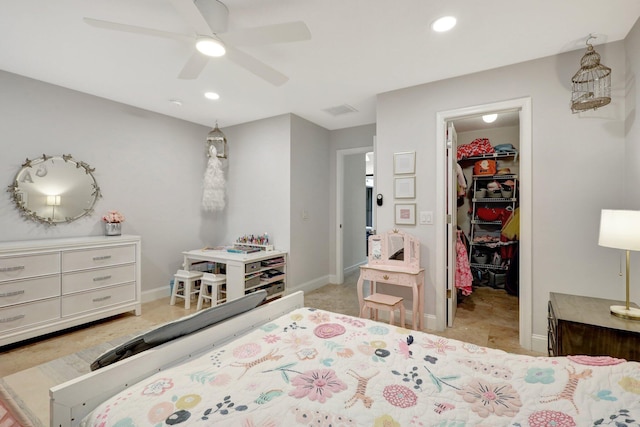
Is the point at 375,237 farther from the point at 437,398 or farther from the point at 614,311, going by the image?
the point at 437,398

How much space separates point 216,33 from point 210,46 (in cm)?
11

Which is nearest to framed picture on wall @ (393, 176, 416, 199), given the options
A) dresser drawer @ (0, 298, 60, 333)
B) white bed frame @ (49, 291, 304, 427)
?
white bed frame @ (49, 291, 304, 427)

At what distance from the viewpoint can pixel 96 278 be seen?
3.02m

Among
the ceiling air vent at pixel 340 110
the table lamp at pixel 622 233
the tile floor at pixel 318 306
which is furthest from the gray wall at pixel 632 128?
the ceiling air vent at pixel 340 110

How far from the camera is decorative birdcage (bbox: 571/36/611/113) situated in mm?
2145

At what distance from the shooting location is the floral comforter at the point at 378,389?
3.03 feet

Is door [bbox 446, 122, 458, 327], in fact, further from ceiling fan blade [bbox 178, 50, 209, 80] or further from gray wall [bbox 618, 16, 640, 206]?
ceiling fan blade [bbox 178, 50, 209, 80]

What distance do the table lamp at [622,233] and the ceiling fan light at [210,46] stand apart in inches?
102

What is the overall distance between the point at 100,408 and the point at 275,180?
131 inches

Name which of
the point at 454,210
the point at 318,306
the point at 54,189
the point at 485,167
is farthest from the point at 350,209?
the point at 54,189

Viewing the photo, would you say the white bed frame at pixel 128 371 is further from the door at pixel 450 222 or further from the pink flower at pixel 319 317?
the door at pixel 450 222

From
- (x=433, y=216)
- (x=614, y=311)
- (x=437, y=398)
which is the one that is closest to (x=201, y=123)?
(x=433, y=216)

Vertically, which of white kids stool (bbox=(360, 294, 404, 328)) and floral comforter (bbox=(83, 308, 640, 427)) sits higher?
floral comforter (bbox=(83, 308, 640, 427))

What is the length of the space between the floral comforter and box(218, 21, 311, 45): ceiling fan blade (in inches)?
66.2
